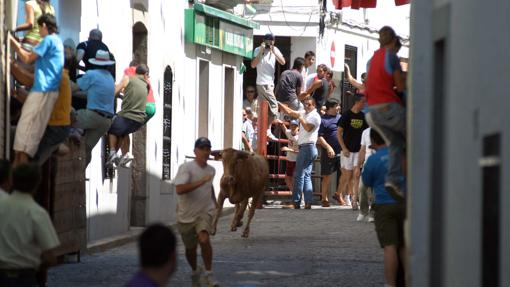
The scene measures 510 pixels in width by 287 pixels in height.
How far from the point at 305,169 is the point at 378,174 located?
52.4 feet

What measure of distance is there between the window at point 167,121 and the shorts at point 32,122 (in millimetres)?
10879

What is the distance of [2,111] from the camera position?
18.4 metres

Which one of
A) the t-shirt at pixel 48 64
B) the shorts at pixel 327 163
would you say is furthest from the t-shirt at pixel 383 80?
the shorts at pixel 327 163

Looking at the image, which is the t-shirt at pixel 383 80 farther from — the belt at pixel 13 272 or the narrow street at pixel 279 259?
the belt at pixel 13 272

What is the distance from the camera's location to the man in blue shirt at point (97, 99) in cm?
2167

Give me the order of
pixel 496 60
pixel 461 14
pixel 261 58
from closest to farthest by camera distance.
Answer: pixel 496 60 < pixel 461 14 < pixel 261 58

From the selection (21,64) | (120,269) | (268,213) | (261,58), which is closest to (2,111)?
(21,64)

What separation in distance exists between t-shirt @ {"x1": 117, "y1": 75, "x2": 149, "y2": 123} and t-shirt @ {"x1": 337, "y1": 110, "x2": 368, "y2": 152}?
7694 millimetres

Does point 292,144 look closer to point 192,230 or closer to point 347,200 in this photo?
point 347,200

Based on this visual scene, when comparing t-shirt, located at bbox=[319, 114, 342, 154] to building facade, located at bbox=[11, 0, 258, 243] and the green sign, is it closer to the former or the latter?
building facade, located at bbox=[11, 0, 258, 243]

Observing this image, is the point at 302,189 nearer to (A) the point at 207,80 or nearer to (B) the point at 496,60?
(A) the point at 207,80

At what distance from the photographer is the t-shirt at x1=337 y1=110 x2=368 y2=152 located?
102 feet

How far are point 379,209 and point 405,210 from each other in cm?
28

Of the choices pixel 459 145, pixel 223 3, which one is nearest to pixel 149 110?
pixel 223 3
